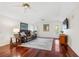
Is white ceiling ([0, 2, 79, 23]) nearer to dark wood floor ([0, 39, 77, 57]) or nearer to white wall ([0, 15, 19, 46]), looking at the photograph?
white wall ([0, 15, 19, 46])

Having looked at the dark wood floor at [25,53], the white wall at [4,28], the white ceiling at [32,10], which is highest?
the white ceiling at [32,10]

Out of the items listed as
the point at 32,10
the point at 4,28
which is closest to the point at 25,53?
the point at 4,28

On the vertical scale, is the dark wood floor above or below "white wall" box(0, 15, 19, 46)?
below

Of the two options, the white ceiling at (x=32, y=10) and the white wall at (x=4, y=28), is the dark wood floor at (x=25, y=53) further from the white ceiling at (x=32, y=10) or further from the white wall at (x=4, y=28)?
the white ceiling at (x=32, y=10)

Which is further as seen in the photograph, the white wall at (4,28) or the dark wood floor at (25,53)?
the white wall at (4,28)

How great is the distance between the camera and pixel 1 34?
3859 millimetres

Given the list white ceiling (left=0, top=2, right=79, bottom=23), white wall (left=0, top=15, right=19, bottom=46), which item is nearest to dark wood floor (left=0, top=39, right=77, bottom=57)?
white wall (left=0, top=15, right=19, bottom=46)

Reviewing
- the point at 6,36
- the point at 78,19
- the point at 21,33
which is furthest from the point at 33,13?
the point at 21,33

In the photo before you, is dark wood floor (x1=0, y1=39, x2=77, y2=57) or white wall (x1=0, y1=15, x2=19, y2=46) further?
white wall (x1=0, y1=15, x2=19, y2=46)

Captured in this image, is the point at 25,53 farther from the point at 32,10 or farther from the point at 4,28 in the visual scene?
the point at 32,10

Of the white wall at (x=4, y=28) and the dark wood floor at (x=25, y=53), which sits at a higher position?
the white wall at (x=4, y=28)

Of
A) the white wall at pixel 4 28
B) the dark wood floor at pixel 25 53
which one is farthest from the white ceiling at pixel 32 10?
the dark wood floor at pixel 25 53

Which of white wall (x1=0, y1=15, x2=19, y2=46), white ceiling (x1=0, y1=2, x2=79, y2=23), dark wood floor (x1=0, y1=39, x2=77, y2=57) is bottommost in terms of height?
dark wood floor (x1=0, y1=39, x2=77, y2=57)

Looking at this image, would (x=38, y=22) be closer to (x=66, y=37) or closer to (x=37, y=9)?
(x=37, y=9)
